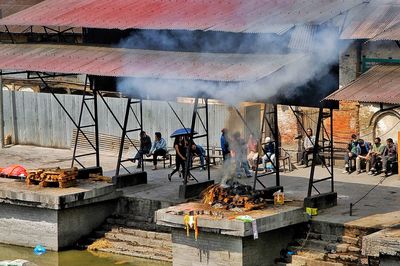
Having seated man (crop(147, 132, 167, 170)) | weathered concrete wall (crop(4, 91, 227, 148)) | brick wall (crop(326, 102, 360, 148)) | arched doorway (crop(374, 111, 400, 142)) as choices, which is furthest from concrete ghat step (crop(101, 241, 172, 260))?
arched doorway (crop(374, 111, 400, 142))

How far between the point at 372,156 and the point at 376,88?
8.11m

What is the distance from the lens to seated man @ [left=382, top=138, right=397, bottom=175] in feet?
104

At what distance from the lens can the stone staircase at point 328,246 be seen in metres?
24.9

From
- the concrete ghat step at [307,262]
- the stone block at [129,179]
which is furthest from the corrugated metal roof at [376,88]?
the stone block at [129,179]

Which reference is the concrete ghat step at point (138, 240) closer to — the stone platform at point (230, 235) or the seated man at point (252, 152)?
the stone platform at point (230, 235)

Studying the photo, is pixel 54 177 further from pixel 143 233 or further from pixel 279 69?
pixel 279 69

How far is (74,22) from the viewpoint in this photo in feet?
102

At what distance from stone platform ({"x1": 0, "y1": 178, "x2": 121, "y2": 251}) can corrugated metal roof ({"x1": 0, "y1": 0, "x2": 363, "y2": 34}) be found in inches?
185

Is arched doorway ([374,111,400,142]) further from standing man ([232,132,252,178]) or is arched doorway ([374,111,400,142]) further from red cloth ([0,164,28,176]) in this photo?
red cloth ([0,164,28,176])

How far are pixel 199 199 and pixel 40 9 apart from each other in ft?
28.9

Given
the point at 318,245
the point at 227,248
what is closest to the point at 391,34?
the point at 318,245

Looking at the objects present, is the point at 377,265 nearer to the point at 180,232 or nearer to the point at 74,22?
the point at 180,232

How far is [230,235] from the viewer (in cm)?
2497

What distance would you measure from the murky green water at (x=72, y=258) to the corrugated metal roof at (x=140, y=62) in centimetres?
479
